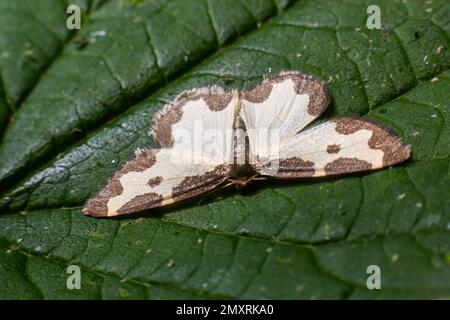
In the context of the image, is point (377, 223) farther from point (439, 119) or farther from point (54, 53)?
point (54, 53)

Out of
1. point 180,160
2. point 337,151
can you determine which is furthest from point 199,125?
point 337,151

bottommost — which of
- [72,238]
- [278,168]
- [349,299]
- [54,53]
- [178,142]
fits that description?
[349,299]

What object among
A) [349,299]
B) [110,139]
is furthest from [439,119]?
[110,139]

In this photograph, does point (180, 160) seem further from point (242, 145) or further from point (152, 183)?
point (242, 145)

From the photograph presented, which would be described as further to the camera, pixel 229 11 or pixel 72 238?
pixel 229 11

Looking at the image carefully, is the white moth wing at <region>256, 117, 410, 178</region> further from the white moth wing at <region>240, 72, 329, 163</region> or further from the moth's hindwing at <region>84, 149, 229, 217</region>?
→ the moth's hindwing at <region>84, 149, 229, 217</region>

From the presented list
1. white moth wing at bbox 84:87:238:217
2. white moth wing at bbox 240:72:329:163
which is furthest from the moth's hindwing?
white moth wing at bbox 240:72:329:163
